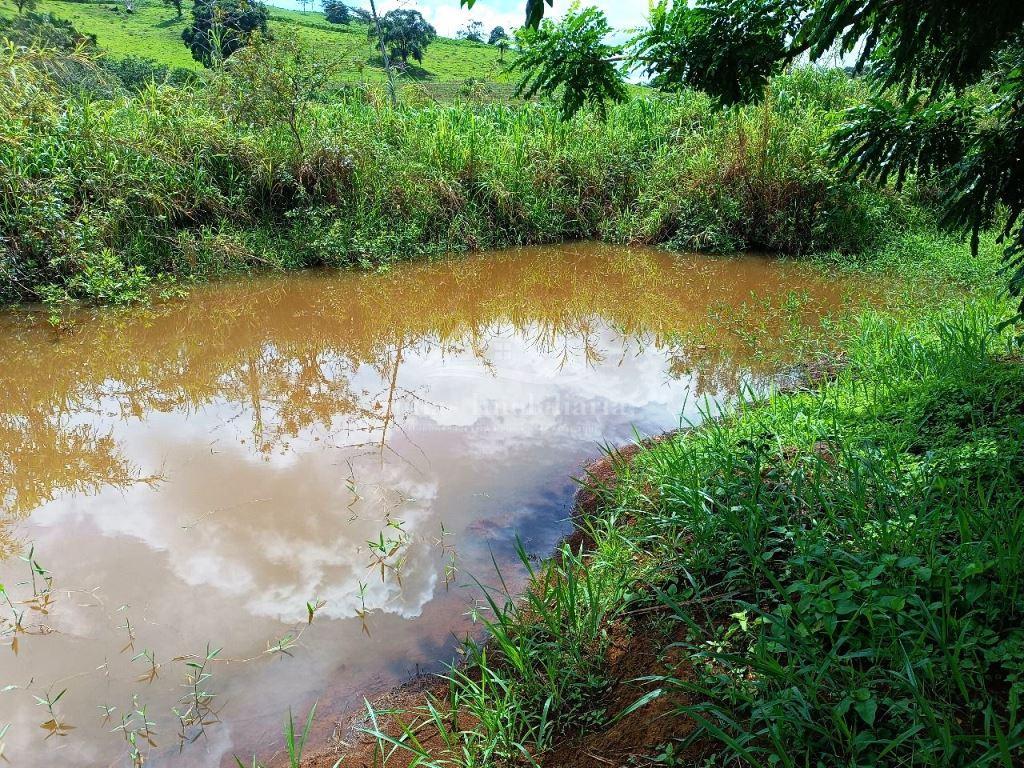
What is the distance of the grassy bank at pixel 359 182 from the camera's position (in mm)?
7160

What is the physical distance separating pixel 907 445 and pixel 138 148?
877cm

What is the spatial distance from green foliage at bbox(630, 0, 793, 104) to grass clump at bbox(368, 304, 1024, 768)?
192 cm

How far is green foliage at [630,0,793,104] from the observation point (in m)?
3.39

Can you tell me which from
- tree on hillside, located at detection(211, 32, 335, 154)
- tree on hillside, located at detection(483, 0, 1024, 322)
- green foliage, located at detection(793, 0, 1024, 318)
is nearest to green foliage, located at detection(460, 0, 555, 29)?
tree on hillside, located at detection(483, 0, 1024, 322)

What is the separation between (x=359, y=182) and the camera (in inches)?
372

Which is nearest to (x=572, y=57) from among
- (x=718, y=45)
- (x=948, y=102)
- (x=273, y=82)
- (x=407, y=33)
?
(x=718, y=45)

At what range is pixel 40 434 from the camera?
450cm

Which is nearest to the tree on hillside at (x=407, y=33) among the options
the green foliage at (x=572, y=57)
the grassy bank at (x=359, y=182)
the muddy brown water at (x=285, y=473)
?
the grassy bank at (x=359, y=182)

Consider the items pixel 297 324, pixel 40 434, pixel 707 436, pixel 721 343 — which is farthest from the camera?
pixel 297 324

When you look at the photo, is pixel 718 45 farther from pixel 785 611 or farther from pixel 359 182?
pixel 359 182

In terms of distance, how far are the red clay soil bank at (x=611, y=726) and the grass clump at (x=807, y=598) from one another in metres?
0.03

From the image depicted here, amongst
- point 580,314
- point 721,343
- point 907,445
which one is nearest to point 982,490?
point 907,445

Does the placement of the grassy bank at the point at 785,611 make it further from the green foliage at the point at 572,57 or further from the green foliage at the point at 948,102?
the green foliage at the point at 572,57

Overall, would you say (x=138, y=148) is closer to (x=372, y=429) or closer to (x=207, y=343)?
(x=207, y=343)
